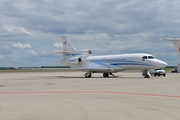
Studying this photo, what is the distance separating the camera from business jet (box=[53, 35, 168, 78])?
3575 cm

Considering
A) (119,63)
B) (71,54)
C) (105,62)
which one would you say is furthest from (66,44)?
(119,63)

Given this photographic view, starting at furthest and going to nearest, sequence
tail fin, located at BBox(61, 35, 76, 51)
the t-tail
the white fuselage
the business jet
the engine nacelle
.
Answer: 1. tail fin, located at BBox(61, 35, 76, 51)
2. the t-tail
3. the engine nacelle
4. the business jet
5. the white fuselage

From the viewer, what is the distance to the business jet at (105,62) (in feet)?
117

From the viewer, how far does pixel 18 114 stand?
895cm

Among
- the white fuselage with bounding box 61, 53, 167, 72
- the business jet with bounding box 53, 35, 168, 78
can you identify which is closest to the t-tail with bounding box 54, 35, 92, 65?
the business jet with bounding box 53, 35, 168, 78

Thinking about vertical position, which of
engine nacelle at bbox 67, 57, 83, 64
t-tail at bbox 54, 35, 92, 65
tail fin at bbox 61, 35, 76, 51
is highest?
tail fin at bbox 61, 35, 76, 51

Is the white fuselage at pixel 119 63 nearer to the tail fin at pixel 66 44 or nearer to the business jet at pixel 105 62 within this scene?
the business jet at pixel 105 62

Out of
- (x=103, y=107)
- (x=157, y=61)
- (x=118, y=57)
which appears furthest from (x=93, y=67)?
(x=103, y=107)

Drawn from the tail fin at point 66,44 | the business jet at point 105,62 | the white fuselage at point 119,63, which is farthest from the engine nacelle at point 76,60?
the tail fin at point 66,44

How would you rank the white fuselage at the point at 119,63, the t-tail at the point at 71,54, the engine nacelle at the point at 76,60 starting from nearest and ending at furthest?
the white fuselage at the point at 119,63 → the engine nacelle at the point at 76,60 → the t-tail at the point at 71,54

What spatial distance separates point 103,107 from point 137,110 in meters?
1.39

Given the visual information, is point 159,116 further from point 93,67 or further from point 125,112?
point 93,67

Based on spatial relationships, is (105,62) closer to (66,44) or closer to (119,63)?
(119,63)

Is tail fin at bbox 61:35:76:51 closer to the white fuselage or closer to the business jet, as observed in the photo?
the business jet
